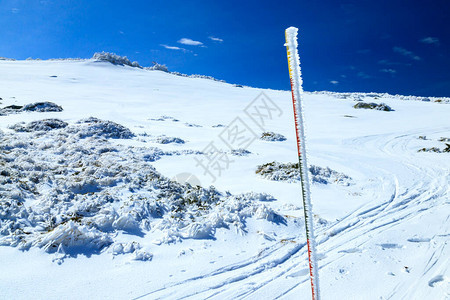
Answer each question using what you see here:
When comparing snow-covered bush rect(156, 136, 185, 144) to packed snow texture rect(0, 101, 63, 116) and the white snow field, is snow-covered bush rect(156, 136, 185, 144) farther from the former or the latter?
packed snow texture rect(0, 101, 63, 116)

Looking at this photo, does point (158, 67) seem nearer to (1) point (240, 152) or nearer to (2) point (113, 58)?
(2) point (113, 58)

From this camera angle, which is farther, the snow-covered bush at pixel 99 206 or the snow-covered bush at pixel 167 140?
the snow-covered bush at pixel 167 140

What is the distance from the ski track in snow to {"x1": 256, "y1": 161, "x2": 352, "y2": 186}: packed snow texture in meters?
1.00

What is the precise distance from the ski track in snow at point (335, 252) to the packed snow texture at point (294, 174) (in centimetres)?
100

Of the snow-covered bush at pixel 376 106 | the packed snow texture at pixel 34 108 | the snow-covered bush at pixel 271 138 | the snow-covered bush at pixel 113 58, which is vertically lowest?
the snow-covered bush at pixel 271 138

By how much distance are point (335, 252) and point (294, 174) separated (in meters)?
3.55

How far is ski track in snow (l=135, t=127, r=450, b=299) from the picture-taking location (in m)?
3.16

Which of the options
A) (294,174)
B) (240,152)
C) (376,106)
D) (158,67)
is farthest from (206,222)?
(158,67)

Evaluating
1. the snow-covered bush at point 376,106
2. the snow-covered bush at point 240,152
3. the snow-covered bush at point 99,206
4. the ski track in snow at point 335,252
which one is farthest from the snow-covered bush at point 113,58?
the ski track in snow at point 335,252

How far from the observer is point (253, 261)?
12.3ft

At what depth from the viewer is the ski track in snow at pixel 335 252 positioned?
3158 millimetres

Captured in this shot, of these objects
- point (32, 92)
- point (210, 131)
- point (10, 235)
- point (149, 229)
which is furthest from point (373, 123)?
point (32, 92)

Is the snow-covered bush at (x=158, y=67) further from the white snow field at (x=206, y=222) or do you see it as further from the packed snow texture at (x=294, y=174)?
the packed snow texture at (x=294, y=174)

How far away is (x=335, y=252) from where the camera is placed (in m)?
3.95
